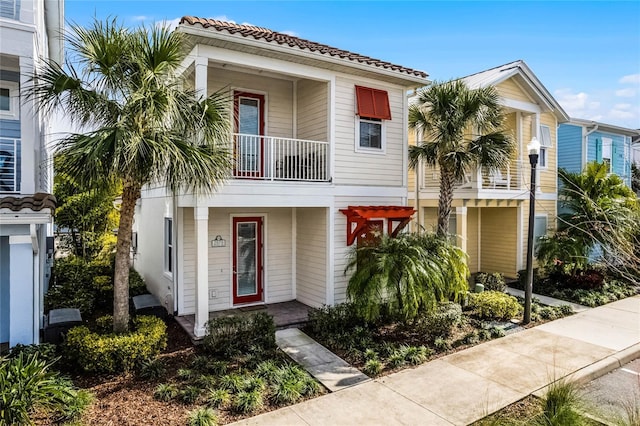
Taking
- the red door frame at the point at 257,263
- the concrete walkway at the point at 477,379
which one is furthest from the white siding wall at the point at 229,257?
the concrete walkway at the point at 477,379

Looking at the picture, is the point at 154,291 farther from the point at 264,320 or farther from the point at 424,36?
the point at 424,36

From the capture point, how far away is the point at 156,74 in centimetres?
676

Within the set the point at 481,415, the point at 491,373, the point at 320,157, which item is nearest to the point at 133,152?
the point at 320,157

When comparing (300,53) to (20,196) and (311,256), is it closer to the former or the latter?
(311,256)

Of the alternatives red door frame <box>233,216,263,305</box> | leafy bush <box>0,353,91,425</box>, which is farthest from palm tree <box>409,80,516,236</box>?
leafy bush <box>0,353,91,425</box>

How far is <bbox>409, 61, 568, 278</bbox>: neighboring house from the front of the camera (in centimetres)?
1398

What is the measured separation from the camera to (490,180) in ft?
44.7

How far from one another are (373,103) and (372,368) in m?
7.25

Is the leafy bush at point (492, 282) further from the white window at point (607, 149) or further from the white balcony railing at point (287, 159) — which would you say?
the white window at point (607, 149)

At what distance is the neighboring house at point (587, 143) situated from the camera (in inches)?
738

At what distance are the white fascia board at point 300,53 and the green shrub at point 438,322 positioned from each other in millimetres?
6491

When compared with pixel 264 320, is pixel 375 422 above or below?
below

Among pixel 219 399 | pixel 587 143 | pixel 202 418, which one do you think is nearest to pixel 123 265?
A: pixel 219 399

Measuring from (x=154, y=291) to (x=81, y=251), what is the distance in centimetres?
527
